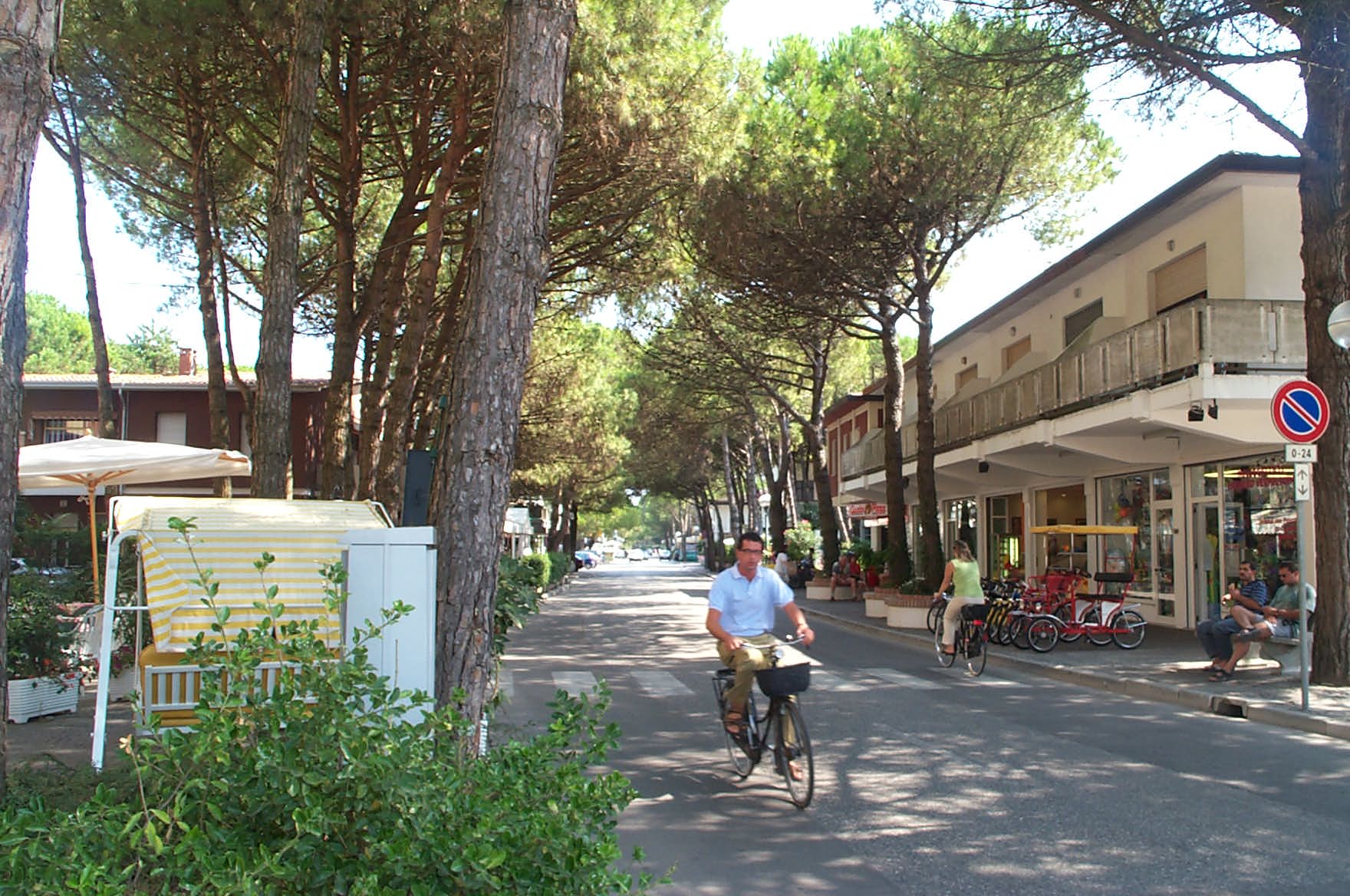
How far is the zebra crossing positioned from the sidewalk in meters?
1.23

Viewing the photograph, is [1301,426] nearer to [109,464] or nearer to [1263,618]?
[1263,618]

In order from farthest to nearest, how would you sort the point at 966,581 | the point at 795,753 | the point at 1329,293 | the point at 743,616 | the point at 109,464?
the point at 966,581 → the point at 1329,293 → the point at 109,464 → the point at 743,616 → the point at 795,753

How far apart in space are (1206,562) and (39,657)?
1659 centimetres

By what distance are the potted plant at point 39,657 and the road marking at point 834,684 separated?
285 inches

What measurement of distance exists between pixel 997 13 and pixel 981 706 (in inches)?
351

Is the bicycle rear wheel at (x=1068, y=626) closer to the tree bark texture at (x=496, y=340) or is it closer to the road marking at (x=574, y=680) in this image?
the road marking at (x=574, y=680)

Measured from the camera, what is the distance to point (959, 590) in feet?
45.8

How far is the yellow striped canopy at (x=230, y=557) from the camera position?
5.61 metres

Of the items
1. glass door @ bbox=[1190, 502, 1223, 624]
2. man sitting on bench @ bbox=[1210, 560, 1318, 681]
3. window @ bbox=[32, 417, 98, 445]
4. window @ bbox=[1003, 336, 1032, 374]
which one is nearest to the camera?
man sitting on bench @ bbox=[1210, 560, 1318, 681]

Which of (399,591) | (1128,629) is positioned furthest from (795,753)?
(1128,629)

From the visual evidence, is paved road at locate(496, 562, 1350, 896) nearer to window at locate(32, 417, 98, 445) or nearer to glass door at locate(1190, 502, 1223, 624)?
glass door at locate(1190, 502, 1223, 624)

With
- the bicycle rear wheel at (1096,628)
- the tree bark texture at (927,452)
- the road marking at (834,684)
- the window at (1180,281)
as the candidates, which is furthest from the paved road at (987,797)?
the tree bark texture at (927,452)

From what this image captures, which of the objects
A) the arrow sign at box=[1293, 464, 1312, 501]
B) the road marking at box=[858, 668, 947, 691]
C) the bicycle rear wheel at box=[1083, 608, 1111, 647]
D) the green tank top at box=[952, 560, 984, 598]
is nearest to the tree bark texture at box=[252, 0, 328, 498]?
the road marking at box=[858, 668, 947, 691]

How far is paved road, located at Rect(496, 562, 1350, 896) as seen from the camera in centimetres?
532
